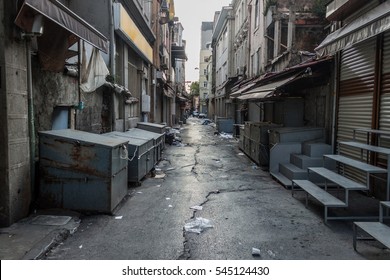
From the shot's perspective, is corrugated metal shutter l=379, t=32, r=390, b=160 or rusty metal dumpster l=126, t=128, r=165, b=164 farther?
rusty metal dumpster l=126, t=128, r=165, b=164

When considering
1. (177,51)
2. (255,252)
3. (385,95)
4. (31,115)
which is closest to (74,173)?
(31,115)

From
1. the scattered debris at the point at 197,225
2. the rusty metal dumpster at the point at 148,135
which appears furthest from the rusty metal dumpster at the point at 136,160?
the scattered debris at the point at 197,225

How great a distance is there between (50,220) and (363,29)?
6.32 metres

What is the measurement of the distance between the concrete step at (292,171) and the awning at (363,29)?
2.89 meters

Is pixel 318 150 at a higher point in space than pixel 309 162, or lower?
higher

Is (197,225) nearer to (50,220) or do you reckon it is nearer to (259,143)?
(50,220)

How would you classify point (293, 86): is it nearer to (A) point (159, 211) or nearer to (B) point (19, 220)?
(A) point (159, 211)

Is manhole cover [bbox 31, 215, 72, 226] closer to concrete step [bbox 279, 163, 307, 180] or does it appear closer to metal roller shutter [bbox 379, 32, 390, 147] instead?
concrete step [bbox 279, 163, 307, 180]

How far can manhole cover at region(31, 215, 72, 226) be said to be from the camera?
529 centimetres

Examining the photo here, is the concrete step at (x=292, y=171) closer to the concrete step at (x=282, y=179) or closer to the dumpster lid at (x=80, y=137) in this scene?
the concrete step at (x=282, y=179)

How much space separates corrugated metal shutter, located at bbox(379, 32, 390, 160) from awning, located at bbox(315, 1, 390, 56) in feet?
2.32

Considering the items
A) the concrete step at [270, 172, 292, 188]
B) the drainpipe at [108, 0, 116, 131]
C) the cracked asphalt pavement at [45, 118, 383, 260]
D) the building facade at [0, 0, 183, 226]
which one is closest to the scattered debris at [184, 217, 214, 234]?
the cracked asphalt pavement at [45, 118, 383, 260]

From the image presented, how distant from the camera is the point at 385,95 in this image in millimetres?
7000

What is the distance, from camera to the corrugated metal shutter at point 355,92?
7.63m
